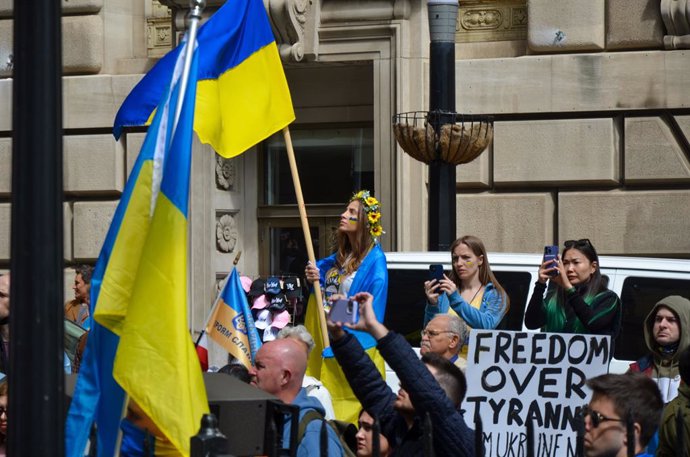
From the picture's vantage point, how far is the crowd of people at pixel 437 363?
4.79 m

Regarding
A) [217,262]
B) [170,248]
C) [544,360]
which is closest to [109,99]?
[217,262]

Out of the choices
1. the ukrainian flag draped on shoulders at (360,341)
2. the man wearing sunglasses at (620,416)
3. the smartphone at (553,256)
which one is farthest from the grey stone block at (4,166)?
the man wearing sunglasses at (620,416)

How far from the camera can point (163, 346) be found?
15.8 ft

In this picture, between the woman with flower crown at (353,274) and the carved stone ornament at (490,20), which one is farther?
the carved stone ornament at (490,20)

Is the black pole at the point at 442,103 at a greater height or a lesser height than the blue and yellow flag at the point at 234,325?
greater

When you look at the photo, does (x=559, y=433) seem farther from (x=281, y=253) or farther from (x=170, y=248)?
(x=281, y=253)

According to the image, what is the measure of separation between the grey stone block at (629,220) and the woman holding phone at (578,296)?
4.40 metres

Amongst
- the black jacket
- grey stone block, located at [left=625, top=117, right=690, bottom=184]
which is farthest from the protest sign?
Result: grey stone block, located at [left=625, top=117, right=690, bottom=184]

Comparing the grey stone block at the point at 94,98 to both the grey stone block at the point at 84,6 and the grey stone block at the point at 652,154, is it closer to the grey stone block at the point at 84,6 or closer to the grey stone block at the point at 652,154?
the grey stone block at the point at 84,6

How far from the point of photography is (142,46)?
14.2m

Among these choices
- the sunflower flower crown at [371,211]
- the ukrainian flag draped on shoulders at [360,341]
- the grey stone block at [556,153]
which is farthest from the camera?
the grey stone block at [556,153]

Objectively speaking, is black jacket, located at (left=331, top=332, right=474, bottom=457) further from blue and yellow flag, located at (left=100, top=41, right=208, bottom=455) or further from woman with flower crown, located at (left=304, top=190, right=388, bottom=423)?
woman with flower crown, located at (left=304, top=190, right=388, bottom=423)

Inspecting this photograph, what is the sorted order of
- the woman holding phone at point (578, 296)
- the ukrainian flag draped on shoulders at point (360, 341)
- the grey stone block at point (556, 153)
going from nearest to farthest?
the woman holding phone at point (578, 296), the ukrainian flag draped on shoulders at point (360, 341), the grey stone block at point (556, 153)

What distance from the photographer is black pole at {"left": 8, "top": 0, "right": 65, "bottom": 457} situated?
398 centimetres
